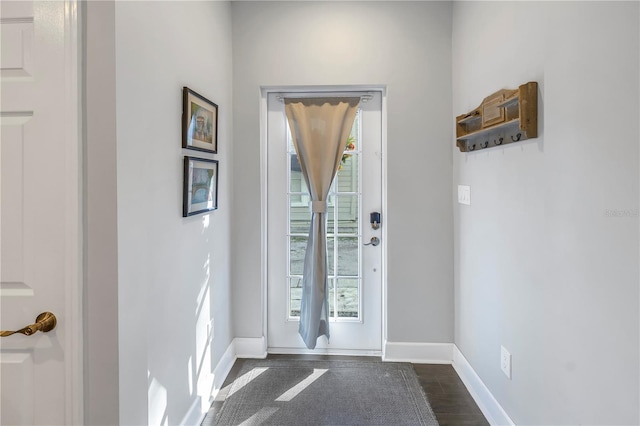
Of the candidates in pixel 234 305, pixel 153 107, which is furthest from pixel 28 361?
pixel 234 305

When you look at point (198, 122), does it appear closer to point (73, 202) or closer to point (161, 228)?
point (161, 228)

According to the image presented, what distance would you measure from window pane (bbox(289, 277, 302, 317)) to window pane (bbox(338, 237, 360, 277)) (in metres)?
0.34

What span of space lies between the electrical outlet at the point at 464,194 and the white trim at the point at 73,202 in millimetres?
2060

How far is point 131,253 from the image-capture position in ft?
3.98

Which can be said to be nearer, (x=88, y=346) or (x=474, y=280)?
(x=88, y=346)

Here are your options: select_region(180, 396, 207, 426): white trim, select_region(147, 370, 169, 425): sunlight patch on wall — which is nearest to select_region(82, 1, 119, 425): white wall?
select_region(147, 370, 169, 425): sunlight patch on wall

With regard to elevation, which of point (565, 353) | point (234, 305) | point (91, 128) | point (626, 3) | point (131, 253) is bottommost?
point (234, 305)

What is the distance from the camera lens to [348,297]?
2639 mm

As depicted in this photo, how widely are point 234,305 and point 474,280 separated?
5.54 ft

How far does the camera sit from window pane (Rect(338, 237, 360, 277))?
8.64ft

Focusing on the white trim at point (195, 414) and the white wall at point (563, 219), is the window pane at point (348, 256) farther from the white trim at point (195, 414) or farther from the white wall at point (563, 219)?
the white trim at point (195, 414)

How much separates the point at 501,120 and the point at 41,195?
1.92m

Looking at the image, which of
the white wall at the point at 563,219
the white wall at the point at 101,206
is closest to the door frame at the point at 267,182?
the white wall at the point at 563,219

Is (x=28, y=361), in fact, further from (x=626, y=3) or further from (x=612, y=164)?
(x=626, y=3)
